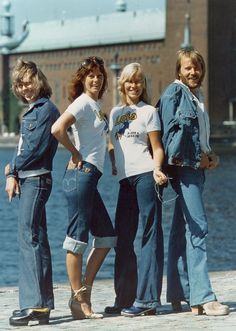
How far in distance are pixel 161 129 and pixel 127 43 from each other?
86427 mm

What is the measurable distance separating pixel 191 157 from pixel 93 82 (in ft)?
1.75

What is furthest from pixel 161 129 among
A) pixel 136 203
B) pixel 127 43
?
pixel 127 43

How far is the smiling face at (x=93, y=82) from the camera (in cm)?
619

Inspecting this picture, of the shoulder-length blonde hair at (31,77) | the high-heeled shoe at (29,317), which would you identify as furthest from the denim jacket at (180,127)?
the high-heeled shoe at (29,317)

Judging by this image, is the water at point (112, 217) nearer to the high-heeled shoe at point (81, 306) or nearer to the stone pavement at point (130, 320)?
the stone pavement at point (130, 320)

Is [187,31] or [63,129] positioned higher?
[187,31]

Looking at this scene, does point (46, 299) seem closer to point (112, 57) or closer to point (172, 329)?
point (172, 329)

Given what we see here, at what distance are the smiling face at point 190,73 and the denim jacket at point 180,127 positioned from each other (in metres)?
0.05

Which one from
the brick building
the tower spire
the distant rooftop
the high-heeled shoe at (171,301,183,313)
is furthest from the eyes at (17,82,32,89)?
the distant rooftop

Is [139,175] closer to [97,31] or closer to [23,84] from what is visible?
[23,84]

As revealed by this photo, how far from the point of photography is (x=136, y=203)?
6293 millimetres

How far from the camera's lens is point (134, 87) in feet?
20.3

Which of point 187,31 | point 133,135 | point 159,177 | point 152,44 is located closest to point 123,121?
point 133,135

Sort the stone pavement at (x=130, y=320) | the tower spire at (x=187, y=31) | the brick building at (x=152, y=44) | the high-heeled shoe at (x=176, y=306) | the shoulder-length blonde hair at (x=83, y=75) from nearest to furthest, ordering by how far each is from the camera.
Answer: the stone pavement at (x=130, y=320) → the shoulder-length blonde hair at (x=83, y=75) → the high-heeled shoe at (x=176, y=306) → the tower spire at (x=187, y=31) → the brick building at (x=152, y=44)
